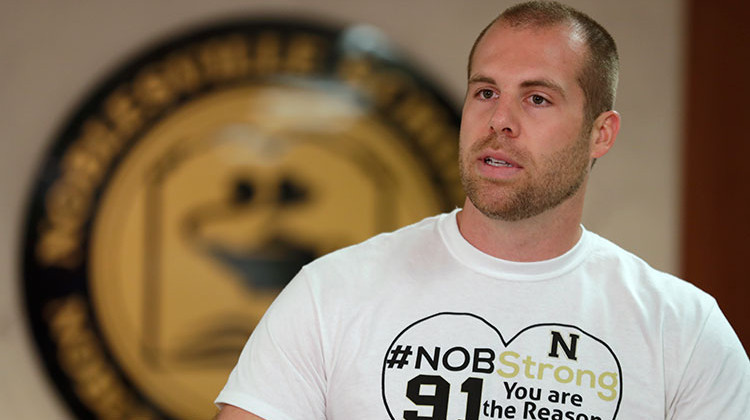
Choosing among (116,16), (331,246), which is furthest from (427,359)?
(116,16)

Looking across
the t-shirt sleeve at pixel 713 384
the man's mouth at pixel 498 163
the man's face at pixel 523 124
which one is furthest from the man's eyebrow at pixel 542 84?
the t-shirt sleeve at pixel 713 384

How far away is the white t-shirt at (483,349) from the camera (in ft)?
4.00

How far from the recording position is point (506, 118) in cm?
129

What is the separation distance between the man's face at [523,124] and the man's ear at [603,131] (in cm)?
5

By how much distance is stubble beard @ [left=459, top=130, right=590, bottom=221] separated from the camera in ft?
4.25

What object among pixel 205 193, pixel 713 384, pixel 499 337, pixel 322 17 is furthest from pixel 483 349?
pixel 322 17

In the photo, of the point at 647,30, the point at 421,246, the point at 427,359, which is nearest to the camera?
the point at 427,359

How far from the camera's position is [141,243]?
2125 mm

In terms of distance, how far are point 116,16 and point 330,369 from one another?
1258mm

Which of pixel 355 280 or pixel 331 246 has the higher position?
pixel 331 246

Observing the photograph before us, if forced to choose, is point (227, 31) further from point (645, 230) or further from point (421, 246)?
point (645, 230)

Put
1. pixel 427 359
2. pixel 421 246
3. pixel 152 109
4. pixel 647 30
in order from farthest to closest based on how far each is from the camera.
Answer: pixel 647 30
pixel 152 109
pixel 421 246
pixel 427 359

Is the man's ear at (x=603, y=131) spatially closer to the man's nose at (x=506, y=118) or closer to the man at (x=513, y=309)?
the man at (x=513, y=309)

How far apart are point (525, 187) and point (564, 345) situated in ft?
0.79
